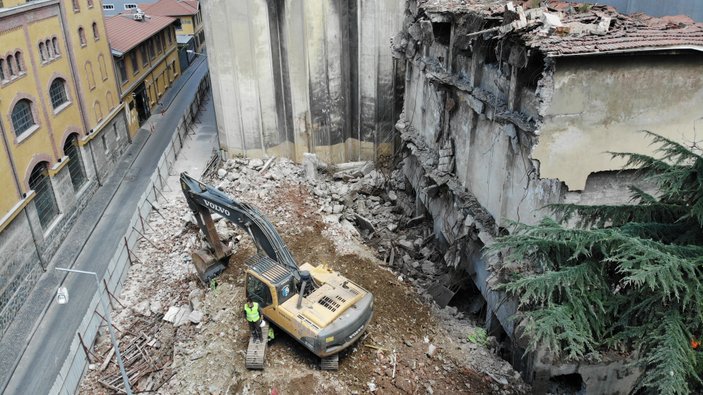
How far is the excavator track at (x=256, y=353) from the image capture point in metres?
12.9

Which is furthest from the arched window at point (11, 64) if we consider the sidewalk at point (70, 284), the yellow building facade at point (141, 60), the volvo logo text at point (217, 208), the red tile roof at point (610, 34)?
the red tile roof at point (610, 34)

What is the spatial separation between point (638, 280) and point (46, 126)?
76.2 feet

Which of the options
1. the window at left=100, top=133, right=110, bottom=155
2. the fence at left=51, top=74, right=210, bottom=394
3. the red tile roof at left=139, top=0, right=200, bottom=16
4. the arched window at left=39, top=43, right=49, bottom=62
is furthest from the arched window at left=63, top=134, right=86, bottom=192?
the red tile roof at left=139, top=0, right=200, bottom=16

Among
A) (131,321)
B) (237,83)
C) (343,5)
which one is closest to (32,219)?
(131,321)

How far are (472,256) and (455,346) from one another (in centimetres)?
310

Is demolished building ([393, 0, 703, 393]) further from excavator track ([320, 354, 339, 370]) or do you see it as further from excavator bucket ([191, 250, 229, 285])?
excavator bucket ([191, 250, 229, 285])

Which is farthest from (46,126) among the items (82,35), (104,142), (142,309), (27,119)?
(142,309)

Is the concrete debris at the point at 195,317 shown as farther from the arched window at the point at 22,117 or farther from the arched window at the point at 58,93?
the arched window at the point at 58,93

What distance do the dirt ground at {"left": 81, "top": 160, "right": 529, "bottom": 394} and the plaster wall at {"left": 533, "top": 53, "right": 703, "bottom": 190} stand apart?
213 inches

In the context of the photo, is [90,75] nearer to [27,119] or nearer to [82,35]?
[82,35]

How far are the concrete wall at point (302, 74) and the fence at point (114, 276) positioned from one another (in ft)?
12.8

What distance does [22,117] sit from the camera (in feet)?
68.3

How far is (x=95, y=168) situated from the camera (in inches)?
1073

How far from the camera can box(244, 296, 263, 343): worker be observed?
12.8 metres
